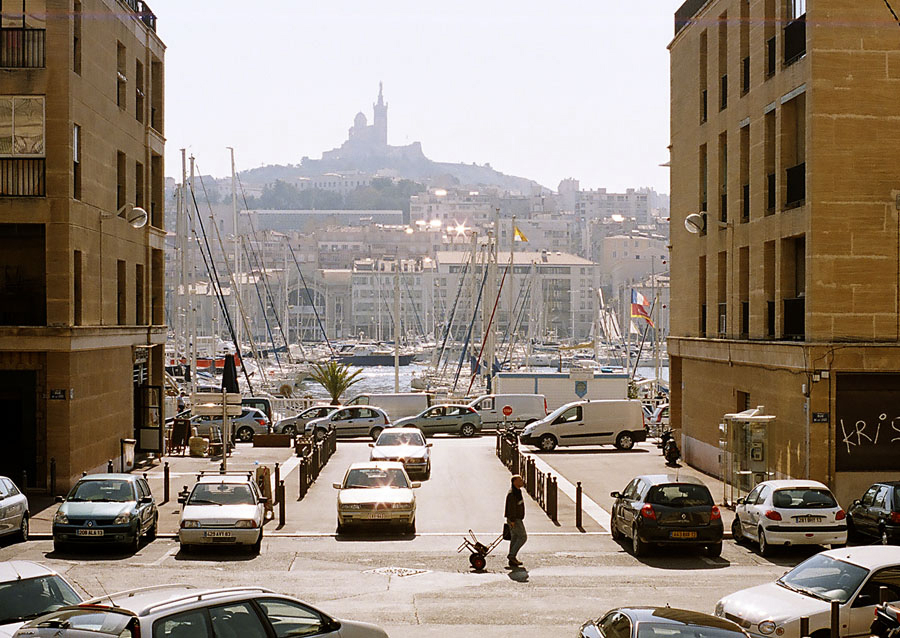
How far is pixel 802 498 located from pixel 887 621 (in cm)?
969

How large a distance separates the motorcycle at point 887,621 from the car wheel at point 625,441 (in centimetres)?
3327

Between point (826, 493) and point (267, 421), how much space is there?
35.1 m

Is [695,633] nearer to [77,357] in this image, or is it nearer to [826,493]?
[826,493]

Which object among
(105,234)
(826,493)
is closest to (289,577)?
(826,493)

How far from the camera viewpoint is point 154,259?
42.4m

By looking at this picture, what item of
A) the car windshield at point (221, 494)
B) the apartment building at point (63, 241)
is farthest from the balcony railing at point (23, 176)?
the car windshield at point (221, 494)

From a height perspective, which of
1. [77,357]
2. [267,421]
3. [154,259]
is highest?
[154,259]

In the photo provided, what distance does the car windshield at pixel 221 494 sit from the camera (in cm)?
2278

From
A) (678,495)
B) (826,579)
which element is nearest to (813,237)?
(678,495)

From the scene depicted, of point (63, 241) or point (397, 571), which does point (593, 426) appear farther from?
point (397, 571)

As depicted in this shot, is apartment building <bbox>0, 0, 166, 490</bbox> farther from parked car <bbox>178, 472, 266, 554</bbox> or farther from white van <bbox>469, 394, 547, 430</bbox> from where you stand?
white van <bbox>469, 394, 547, 430</bbox>

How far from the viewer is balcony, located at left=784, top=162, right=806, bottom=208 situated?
27.7 meters

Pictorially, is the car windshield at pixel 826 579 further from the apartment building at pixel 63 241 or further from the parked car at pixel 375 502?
the apartment building at pixel 63 241

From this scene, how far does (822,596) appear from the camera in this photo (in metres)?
13.8
